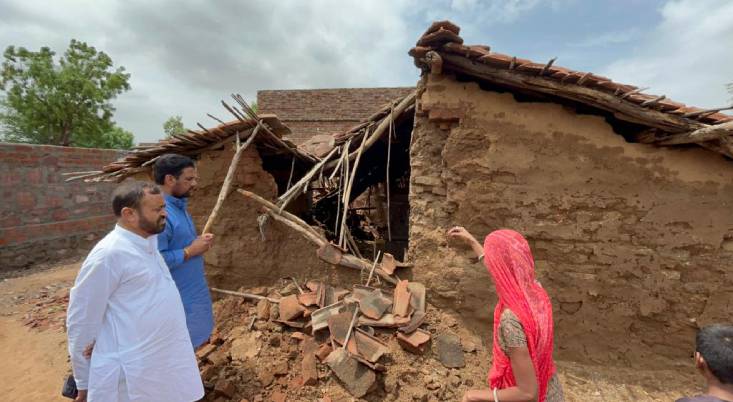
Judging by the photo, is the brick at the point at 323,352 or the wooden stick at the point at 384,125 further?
the wooden stick at the point at 384,125

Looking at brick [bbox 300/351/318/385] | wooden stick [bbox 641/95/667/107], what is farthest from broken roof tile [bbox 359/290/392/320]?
wooden stick [bbox 641/95/667/107]

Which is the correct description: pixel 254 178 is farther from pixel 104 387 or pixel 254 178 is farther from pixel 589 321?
pixel 589 321

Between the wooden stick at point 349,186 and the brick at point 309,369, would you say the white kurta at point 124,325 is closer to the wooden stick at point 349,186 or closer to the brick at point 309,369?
the brick at point 309,369

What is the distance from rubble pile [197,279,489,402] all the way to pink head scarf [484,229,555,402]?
148 cm

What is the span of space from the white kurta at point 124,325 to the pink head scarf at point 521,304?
72.4 inches

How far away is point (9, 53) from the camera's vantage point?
17.1 metres

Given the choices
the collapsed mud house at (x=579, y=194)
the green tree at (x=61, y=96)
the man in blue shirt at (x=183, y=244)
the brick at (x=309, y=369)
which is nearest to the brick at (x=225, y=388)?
the man in blue shirt at (x=183, y=244)

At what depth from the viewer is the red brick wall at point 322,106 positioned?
14367mm

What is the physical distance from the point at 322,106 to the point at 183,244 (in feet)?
42.4

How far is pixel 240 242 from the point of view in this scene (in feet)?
13.8

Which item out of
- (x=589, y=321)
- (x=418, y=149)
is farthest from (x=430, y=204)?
(x=589, y=321)

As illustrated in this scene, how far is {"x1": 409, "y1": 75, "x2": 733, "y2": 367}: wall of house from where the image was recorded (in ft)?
10.3

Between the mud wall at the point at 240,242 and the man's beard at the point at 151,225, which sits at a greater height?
the man's beard at the point at 151,225

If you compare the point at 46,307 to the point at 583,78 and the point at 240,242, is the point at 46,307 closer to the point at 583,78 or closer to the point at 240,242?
the point at 240,242
